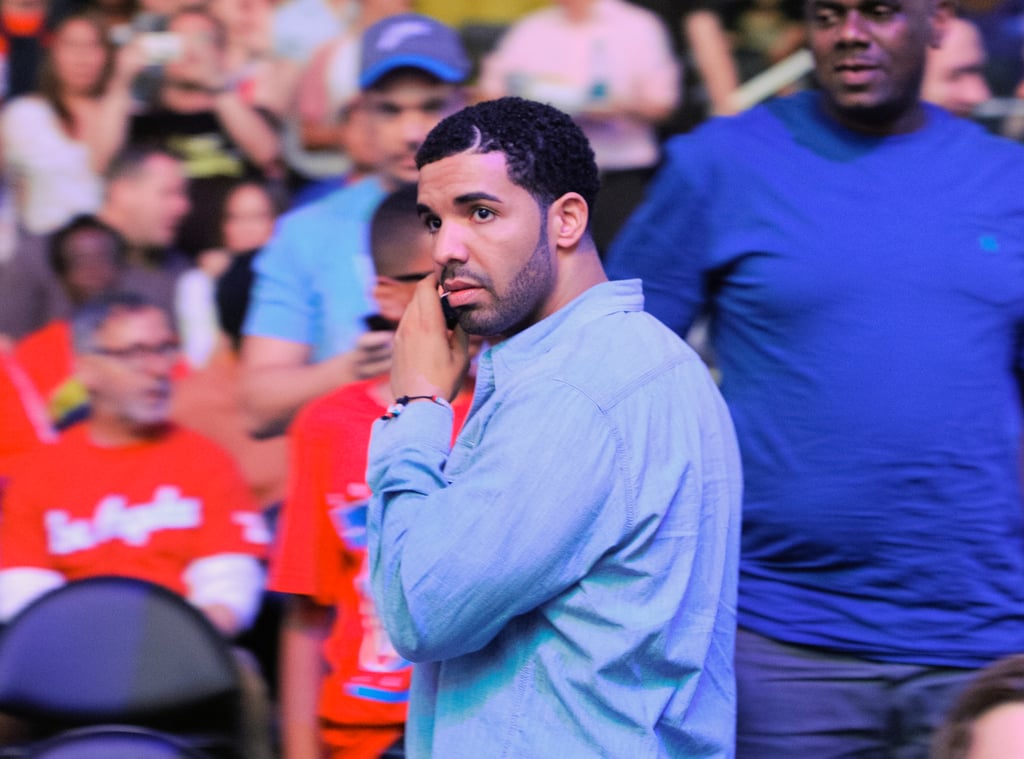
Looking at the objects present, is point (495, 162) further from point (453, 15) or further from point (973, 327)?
point (453, 15)

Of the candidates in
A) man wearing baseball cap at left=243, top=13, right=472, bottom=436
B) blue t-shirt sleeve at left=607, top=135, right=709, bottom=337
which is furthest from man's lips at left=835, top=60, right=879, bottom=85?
man wearing baseball cap at left=243, top=13, right=472, bottom=436

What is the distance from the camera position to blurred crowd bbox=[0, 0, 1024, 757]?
290 centimetres

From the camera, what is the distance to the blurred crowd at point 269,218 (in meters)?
2.90

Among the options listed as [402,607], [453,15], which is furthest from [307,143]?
[402,607]

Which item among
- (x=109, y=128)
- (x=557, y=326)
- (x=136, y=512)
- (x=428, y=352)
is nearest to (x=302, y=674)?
(x=136, y=512)

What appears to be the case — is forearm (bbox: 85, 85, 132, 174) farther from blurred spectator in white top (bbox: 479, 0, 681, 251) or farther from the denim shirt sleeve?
the denim shirt sleeve

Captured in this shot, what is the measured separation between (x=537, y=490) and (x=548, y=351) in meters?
0.23

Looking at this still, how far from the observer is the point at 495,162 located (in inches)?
73.9

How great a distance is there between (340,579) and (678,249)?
0.92 metres

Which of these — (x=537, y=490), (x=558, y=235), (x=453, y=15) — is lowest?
(x=537, y=490)

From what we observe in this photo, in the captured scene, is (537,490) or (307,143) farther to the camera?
(307,143)

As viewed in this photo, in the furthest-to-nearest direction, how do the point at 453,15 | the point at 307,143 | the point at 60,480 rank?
the point at 453,15
the point at 307,143
the point at 60,480

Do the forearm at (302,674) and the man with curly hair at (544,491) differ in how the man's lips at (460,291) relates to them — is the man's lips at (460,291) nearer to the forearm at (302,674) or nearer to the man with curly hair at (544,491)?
the man with curly hair at (544,491)

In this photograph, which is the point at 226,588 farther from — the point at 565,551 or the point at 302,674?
the point at 565,551
